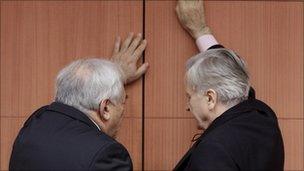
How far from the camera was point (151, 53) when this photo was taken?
6.91 ft

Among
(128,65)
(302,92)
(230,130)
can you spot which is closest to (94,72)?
(230,130)

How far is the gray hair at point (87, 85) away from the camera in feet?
4.77

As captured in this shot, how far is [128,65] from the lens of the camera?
2.05m

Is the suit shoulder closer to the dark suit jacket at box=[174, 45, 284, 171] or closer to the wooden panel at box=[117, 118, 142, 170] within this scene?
the dark suit jacket at box=[174, 45, 284, 171]

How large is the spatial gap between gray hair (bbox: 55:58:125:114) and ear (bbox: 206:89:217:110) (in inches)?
11.6

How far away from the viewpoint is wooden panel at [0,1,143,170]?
2.10 m

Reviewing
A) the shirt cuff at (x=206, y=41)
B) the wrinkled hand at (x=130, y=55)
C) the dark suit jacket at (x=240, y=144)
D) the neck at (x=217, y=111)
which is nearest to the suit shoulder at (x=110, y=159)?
the dark suit jacket at (x=240, y=144)

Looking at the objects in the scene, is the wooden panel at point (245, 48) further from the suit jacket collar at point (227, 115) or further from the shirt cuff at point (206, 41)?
the suit jacket collar at point (227, 115)

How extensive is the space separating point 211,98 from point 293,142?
0.78 m

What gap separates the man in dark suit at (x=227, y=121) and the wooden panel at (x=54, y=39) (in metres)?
0.57

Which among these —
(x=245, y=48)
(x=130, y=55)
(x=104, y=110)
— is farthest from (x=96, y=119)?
(x=245, y=48)

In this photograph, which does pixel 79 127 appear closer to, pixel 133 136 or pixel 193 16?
pixel 133 136

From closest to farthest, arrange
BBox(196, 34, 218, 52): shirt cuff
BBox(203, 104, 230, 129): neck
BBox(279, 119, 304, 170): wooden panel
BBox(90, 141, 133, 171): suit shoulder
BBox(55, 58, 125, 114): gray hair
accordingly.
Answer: BBox(90, 141, 133, 171): suit shoulder < BBox(55, 58, 125, 114): gray hair < BBox(203, 104, 230, 129): neck < BBox(196, 34, 218, 52): shirt cuff < BBox(279, 119, 304, 170): wooden panel

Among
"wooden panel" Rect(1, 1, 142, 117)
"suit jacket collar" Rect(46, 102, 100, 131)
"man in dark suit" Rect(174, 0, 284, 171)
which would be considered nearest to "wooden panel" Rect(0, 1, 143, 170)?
"wooden panel" Rect(1, 1, 142, 117)
